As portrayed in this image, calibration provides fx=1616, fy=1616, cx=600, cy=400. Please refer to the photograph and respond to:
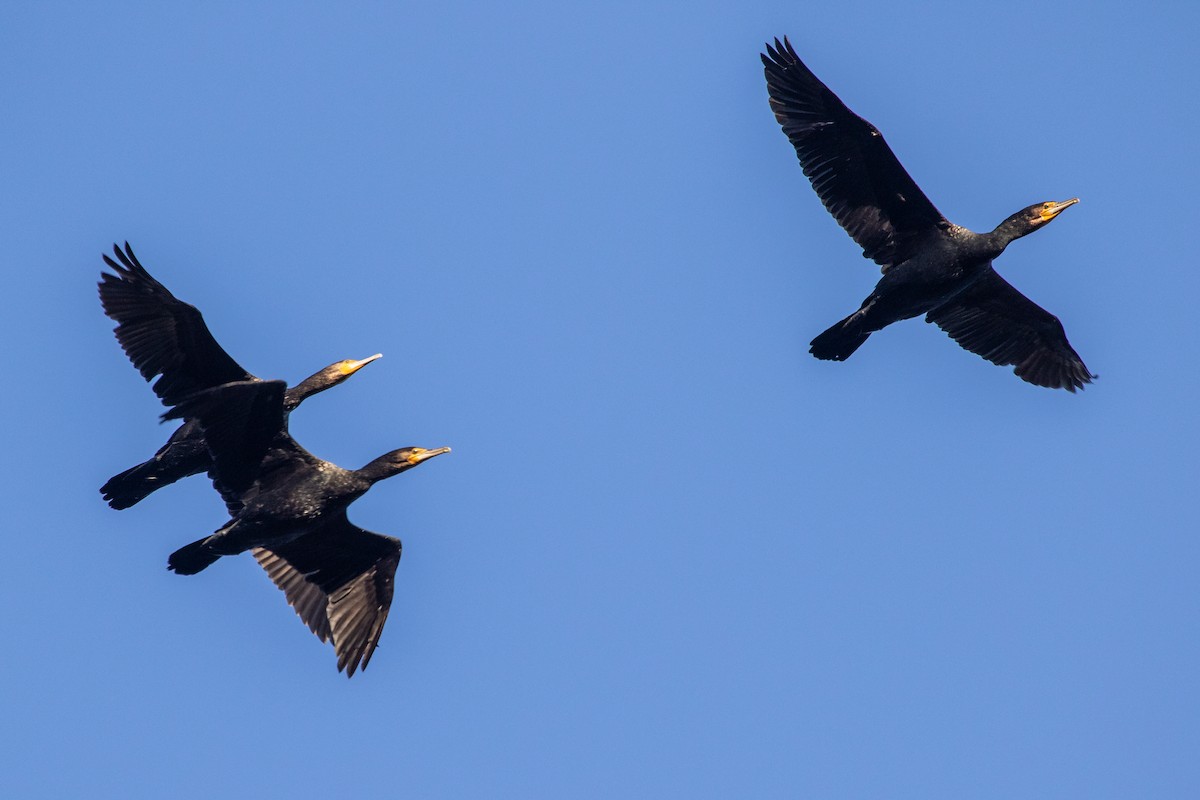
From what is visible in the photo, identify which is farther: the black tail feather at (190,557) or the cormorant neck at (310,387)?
the cormorant neck at (310,387)

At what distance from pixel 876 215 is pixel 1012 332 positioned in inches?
100

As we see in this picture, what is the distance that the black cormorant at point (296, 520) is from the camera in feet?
47.3

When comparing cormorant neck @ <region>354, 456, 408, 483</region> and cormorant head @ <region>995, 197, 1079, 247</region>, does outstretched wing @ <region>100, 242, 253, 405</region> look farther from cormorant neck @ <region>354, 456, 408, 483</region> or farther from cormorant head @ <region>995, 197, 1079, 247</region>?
cormorant head @ <region>995, 197, 1079, 247</region>

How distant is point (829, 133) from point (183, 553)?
7.71 m

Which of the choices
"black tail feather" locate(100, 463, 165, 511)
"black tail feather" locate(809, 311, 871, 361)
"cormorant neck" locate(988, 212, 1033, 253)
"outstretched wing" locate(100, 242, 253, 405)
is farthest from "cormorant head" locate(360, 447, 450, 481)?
"cormorant neck" locate(988, 212, 1033, 253)

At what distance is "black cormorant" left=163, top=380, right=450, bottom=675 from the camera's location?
1443cm

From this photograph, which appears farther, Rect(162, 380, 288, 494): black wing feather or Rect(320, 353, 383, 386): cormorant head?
Rect(320, 353, 383, 386): cormorant head

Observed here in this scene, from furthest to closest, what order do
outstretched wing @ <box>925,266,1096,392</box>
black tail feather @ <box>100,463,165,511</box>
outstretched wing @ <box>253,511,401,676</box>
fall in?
outstretched wing @ <box>925,266,1096,392</box> < black tail feather @ <box>100,463,165,511</box> < outstretched wing @ <box>253,511,401,676</box>

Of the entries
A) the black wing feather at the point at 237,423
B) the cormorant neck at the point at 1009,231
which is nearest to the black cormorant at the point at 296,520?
the black wing feather at the point at 237,423

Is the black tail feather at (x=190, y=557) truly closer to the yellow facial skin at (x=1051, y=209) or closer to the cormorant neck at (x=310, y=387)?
the cormorant neck at (x=310, y=387)

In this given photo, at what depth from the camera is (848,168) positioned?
16.9 metres

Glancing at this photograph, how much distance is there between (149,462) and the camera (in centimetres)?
1661

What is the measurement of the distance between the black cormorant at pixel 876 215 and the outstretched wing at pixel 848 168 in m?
0.01

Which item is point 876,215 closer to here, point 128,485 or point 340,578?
point 340,578
